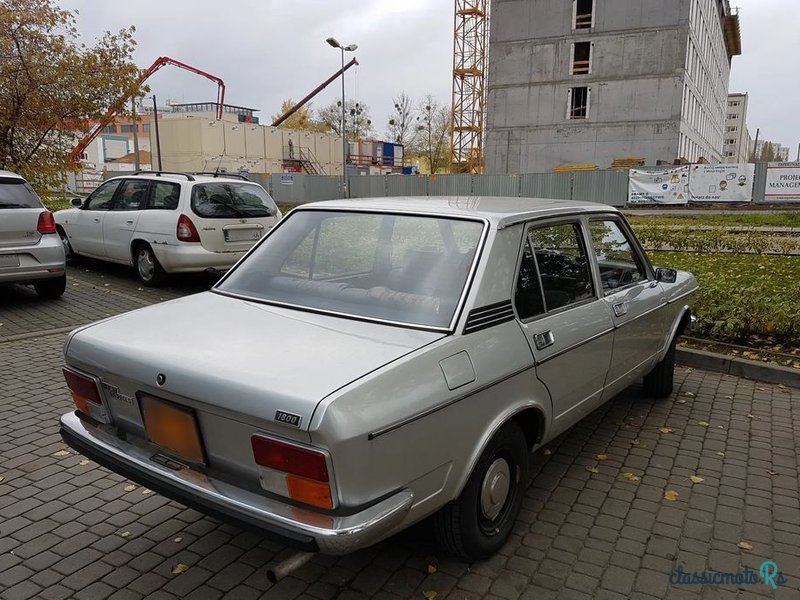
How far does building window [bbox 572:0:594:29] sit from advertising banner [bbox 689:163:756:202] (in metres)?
18.3

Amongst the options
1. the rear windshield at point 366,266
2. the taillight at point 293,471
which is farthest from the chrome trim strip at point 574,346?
the taillight at point 293,471

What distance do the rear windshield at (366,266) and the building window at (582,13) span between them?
146 ft

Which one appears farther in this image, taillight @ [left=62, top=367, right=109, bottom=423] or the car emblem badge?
taillight @ [left=62, top=367, right=109, bottom=423]

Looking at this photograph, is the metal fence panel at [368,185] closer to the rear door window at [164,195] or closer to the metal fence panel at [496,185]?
the metal fence panel at [496,185]

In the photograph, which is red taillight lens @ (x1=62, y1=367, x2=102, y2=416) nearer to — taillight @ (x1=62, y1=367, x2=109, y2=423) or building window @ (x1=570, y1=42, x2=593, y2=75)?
taillight @ (x1=62, y1=367, x2=109, y2=423)

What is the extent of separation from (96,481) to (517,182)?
3185 cm

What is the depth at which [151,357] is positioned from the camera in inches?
105

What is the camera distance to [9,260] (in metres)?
7.42

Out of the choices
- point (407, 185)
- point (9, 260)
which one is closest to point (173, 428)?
point (9, 260)

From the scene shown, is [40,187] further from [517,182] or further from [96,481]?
[517,182]

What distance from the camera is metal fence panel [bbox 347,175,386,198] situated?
3972 cm

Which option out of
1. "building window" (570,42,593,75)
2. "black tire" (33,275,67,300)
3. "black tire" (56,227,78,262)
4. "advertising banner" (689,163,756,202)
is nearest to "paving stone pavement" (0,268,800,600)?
"black tire" (33,275,67,300)

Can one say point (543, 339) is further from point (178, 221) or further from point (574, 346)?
point (178, 221)

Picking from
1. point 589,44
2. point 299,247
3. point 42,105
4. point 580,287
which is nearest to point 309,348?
point 299,247
